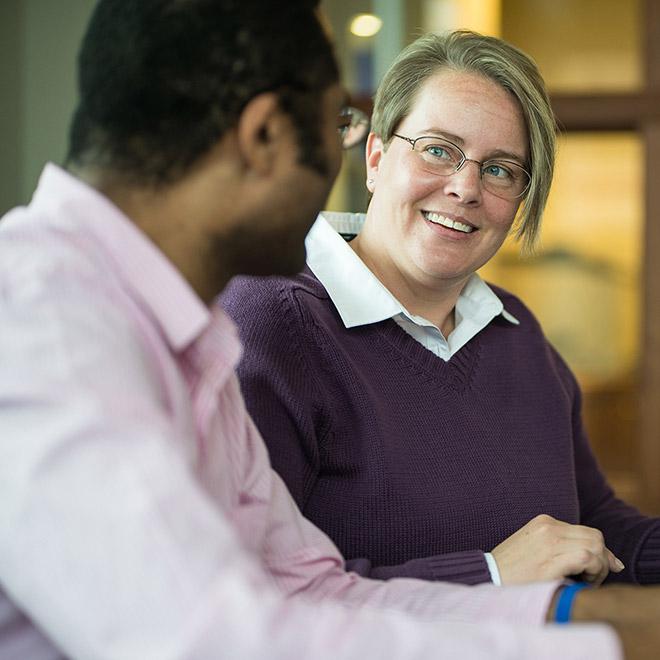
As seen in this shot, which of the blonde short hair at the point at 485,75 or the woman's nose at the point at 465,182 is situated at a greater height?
the blonde short hair at the point at 485,75

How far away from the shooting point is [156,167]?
0.96m

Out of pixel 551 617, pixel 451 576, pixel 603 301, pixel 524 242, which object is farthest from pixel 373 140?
pixel 603 301

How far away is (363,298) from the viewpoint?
65.8 inches

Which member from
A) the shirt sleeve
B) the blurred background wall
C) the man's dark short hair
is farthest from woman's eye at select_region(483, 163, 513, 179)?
the blurred background wall

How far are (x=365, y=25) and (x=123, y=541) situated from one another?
3020 mm

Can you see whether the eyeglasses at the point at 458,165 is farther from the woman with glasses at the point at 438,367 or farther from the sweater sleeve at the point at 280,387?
the sweater sleeve at the point at 280,387

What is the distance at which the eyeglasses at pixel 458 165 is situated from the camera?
68.3 inches

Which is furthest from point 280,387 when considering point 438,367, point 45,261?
point 45,261

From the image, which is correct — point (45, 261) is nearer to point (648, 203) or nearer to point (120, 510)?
point (120, 510)

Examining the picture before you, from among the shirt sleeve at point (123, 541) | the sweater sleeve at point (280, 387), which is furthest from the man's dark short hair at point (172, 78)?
the sweater sleeve at point (280, 387)

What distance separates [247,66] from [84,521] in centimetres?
45

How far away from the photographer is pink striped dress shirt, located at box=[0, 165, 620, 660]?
759 mm

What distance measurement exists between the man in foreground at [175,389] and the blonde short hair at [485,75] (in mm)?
760

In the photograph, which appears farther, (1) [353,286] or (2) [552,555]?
(1) [353,286]
